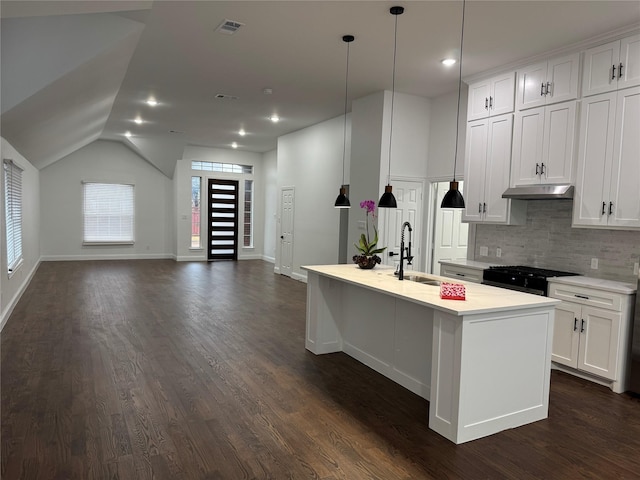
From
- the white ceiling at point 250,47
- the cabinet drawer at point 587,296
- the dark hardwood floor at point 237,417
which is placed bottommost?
the dark hardwood floor at point 237,417

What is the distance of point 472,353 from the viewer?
8.72 feet

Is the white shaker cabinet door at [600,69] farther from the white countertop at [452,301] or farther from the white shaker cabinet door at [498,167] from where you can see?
the white countertop at [452,301]

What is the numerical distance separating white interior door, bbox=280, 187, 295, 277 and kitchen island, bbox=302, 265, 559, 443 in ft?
18.6

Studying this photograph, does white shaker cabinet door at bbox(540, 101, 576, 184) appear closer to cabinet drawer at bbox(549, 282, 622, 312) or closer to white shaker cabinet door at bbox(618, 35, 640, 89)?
white shaker cabinet door at bbox(618, 35, 640, 89)

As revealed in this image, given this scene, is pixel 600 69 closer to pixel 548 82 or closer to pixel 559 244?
pixel 548 82

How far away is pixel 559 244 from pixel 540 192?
72 cm

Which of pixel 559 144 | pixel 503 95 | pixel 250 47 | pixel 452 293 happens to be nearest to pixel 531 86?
pixel 503 95

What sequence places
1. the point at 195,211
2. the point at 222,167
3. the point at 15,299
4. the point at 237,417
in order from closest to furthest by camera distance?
the point at 237,417 < the point at 15,299 < the point at 195,211 < the point at 222,167

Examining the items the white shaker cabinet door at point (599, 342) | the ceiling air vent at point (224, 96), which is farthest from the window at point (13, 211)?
the white shaker cabinet door at point (599, 342)

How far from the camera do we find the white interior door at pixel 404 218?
6.03m

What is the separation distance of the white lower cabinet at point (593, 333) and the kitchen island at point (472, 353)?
3.21ft

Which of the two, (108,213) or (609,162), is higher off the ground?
(609,162)

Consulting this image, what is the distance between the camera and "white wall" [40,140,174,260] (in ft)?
35.3

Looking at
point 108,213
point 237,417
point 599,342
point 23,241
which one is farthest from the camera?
point 108,213
